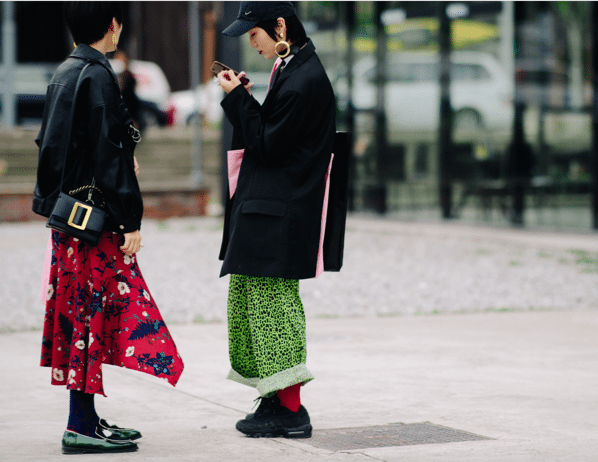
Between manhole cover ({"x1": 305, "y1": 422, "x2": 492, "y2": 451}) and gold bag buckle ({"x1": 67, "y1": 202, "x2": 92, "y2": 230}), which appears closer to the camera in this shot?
gold bag buckle ({"x1": 67, "y1": 202, "x2": 92, "y2": 230})

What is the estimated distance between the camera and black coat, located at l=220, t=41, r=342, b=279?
402cm

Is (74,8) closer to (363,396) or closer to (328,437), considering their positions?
(328,437)

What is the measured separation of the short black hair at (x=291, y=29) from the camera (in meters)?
4.08

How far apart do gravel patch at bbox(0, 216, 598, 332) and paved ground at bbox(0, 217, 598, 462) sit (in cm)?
3

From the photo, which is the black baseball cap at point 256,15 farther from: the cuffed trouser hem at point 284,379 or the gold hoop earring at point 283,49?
the cuffed trouser hem at point 284,379

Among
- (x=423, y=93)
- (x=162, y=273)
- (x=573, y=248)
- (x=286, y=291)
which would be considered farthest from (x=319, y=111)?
(x=423, y=93)

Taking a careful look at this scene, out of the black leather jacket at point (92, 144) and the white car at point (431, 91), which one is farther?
the white car at point (431, 91)

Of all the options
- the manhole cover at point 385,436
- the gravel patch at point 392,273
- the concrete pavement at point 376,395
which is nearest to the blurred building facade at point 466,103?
the gravel patch at point 392,273

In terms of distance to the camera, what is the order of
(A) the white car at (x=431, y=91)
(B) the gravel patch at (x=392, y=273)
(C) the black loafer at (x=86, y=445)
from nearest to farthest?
A: (C) the black loafer at (x=86, y=445) → (B) the gravel patch at (x=392, y=273) → (A) the white car at (x=431, y=91)

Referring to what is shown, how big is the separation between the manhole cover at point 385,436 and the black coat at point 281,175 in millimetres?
653

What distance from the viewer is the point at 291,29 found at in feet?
13.6

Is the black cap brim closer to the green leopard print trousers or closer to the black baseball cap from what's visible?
the black baseball cap

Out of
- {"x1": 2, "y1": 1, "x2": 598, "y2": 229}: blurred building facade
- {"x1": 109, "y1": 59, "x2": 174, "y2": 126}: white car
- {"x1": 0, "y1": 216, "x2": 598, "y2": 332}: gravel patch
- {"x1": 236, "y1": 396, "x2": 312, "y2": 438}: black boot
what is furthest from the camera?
{"x1": 109, "y1": 59, "x2": 174, "y2": 126}: white car

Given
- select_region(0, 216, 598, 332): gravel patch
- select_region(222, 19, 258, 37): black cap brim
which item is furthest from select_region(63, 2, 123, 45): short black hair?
select_region(0, 216, 598, 332): gravel patch
